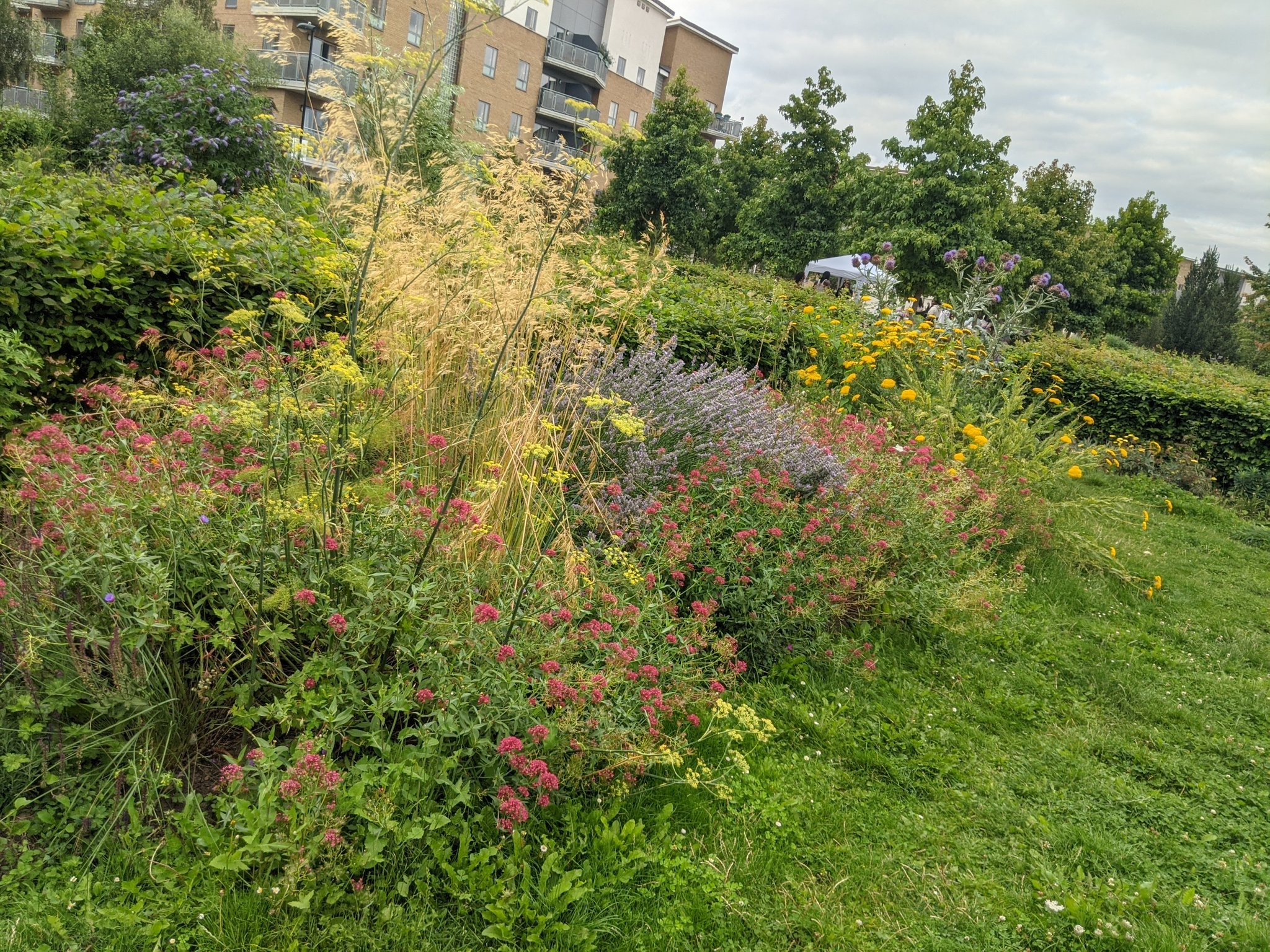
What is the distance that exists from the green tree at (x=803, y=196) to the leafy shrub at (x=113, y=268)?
61.2 ft

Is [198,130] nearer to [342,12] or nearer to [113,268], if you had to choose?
[113,268]

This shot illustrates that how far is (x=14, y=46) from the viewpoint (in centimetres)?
2338

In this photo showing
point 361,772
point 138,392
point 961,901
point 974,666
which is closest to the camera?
point 361,772

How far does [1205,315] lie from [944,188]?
23.1 m

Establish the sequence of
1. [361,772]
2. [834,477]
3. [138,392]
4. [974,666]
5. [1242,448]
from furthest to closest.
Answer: [1242,448] < [834,477] < [974,666] < [138,392] < [361,772]

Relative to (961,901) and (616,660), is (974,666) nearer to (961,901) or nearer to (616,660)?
(961,901)

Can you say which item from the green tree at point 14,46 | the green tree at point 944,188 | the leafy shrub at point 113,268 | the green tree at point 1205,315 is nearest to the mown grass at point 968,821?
the leafy shrub at point 113,268

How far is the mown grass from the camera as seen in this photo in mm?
2023

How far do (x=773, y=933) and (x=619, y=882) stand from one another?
1.44 feet

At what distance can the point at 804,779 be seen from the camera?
2.72 meters

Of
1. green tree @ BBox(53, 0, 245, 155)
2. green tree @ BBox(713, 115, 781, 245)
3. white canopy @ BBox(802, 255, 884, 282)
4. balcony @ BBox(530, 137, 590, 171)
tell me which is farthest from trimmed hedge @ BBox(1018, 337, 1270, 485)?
green tree @ BBox(713, 115, 781, 245)

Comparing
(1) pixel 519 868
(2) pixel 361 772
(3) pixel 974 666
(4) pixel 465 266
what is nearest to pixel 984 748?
(3) pixel 974 666

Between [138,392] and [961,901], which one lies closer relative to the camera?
[961,901]

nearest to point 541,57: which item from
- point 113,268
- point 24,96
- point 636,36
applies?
point 636,36
